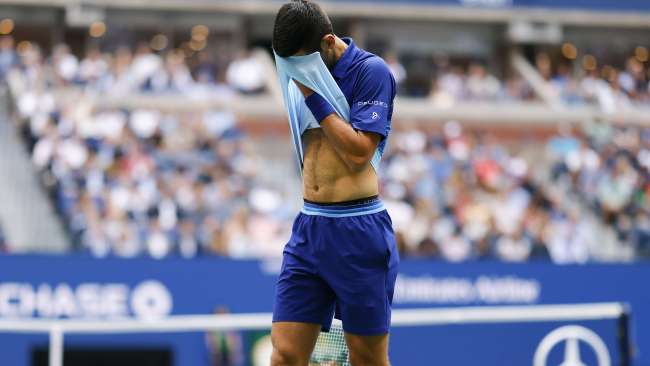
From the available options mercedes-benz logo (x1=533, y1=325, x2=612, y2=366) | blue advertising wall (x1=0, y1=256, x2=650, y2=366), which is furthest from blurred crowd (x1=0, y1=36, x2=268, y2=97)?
mercedes-benz logo (x1=533, y1=325, x2=612, y2=366)

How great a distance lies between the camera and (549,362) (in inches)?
319

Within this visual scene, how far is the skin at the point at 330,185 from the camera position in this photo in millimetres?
4816

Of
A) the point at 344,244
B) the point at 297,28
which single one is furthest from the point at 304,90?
the point at 344,244

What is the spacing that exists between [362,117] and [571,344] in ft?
13.4

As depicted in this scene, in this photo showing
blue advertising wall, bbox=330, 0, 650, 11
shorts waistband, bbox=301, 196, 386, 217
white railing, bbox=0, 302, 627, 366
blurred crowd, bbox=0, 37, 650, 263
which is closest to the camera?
shorts waistband, bbox=301, 196, 386, 217

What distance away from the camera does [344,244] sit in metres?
4.88

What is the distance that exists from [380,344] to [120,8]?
1953cm

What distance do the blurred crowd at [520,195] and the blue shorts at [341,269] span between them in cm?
820

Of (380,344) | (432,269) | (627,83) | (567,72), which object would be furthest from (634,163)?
(380,344)

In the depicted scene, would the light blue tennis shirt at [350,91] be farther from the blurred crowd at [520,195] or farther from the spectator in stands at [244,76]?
the spectator in stands at [244,76]

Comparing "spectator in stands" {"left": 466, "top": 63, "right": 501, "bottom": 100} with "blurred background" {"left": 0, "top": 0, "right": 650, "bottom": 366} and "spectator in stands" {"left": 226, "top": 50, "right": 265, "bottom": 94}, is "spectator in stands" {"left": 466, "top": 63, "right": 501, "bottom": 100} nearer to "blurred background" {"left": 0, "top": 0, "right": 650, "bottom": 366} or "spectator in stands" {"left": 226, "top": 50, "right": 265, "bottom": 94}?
"blurred background" {"left": 0, "top": 0, "right": 650, "bottom": 366}

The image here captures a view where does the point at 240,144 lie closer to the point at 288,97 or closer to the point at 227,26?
the point at 227,26

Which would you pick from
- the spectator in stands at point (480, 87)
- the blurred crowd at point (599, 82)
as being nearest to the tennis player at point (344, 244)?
the spectator in stands at point (480, 87)

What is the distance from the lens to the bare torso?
4883mm
